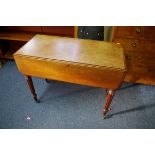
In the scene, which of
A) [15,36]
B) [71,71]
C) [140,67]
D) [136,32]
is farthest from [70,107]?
[15,36]

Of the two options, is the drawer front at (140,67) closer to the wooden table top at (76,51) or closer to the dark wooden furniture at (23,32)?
the wooden table top at (76,51)

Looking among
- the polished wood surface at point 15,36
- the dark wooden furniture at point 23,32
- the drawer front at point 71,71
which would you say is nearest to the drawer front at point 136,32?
the drawer front at point 71,71

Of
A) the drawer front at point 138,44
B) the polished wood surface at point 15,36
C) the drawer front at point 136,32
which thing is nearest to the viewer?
the drawer front at point 136,32

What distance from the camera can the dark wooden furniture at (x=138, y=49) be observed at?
67.4 inches

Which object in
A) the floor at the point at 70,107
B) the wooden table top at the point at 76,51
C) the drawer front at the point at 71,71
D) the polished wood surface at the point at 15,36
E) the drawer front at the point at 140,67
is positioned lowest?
the floor at the point at 70,107

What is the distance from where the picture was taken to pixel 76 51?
4.75ft

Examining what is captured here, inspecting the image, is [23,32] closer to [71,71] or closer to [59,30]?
[59,30]

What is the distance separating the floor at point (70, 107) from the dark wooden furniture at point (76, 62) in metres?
0.45

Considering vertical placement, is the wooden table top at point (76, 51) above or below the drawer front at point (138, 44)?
above

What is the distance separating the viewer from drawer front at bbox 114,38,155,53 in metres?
1.79

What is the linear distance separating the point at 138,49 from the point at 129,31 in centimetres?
28

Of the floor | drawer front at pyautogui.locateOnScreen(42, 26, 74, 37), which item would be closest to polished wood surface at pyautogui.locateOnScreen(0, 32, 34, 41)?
drawer front at pyautogui.locateOnScreen(42, 26, 74, 37)
